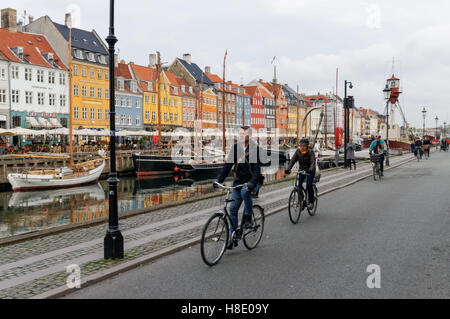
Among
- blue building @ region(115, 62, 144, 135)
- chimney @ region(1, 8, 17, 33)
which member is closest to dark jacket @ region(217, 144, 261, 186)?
chimney @ region(1, 8, 17, 33)

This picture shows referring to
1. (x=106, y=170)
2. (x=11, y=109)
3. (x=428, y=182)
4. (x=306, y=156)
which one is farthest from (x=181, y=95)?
(x=306, y=156)

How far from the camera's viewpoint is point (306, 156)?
33.6 ft

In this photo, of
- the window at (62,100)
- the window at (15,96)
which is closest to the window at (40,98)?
the window at (62,100)

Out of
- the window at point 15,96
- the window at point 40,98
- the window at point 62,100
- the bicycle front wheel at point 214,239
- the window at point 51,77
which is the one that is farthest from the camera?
the window at point 62,100

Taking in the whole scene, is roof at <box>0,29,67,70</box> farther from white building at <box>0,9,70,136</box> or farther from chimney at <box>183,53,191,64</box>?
chimney at <box>183,53,191,64</box>

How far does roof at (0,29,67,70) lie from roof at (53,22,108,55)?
8.20 ft

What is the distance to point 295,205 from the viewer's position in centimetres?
990

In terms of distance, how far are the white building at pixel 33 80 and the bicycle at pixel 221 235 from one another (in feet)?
137

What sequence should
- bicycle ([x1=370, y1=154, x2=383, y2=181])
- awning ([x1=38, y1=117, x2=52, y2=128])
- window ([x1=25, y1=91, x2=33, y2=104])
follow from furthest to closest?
window ([x1=25, y1=91, x2=33, y2=104]), awning ([x1=38, y1=117, x2=52, y2=128]), bicycle ([x1=370, y1=154, x2=383, y2=181])

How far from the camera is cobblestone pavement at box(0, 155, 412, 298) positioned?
597 centimetres

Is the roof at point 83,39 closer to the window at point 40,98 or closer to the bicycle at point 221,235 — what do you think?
the window at point 40,98

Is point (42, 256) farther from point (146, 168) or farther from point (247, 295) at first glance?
point (146, 168)

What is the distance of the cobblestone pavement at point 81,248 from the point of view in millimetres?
5973

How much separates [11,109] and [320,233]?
45116mm
